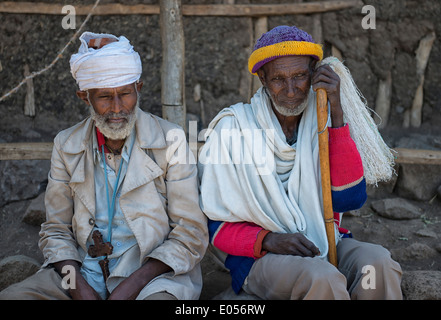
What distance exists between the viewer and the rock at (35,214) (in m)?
4.70

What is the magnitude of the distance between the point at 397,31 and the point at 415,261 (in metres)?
2.54

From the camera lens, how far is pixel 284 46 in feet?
9.73

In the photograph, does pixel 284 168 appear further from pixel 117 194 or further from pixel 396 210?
pixel 396 210

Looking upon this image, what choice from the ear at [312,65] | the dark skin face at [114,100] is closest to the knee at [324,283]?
the ear at [312,65]

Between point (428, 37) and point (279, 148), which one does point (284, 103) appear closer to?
point (279, 148)

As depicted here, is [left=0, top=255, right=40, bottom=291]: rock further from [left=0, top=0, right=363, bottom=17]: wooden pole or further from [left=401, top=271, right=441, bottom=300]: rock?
[left=0, top=0, right=363, bottom=17]: wooden pole

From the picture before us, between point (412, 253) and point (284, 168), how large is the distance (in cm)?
190

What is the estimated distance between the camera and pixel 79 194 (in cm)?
297

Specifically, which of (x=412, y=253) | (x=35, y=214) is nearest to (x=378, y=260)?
(x=412, y=253)

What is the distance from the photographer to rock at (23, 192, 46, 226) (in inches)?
185

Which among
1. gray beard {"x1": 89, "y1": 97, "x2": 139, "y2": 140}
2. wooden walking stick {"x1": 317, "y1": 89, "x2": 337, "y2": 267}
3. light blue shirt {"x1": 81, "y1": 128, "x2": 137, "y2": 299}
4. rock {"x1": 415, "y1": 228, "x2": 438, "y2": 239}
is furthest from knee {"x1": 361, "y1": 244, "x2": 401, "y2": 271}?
rock {"x1": 415, "y1": 228, "x2": 438, "y2": 239}

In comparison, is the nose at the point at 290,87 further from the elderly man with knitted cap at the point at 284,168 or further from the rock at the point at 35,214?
the rock at the point at 35,214

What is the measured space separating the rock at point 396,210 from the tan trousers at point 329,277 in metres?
2.12
